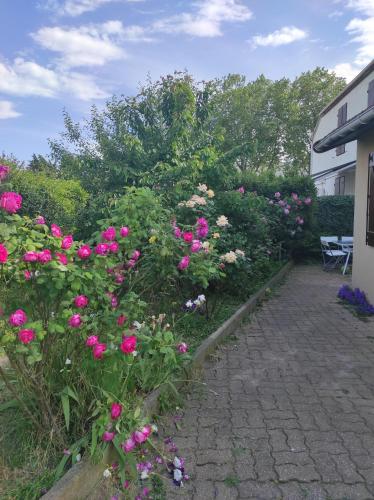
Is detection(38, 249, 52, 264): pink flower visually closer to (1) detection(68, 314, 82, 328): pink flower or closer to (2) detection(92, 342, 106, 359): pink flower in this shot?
(1) detection(68, 314, 82, 328): pink flower

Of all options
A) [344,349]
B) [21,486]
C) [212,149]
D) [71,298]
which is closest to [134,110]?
[212,149]

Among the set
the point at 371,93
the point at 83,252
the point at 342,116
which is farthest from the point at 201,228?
the point at 342,116

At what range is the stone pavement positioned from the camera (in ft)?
8.34

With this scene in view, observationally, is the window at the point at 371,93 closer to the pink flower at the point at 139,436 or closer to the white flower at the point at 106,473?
the pink flower at the point at 139,436

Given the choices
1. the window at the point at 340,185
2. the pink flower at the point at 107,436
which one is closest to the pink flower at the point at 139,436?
the pink flower at the point at 107,436

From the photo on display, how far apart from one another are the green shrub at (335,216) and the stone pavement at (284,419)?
8.80 m

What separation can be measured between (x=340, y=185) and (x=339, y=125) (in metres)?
5.25

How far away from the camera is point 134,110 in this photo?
802 centimetres

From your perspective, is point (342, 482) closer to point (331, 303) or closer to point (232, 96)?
point (331, 303)

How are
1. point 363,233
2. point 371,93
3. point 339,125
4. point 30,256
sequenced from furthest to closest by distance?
1. point 339,125
2. point 371,93
3. point 363,233
4. point 30,256

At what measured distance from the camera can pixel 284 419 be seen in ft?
10.9

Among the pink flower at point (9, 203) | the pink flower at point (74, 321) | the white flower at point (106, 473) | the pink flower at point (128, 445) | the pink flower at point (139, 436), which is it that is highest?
the pink flower at point (9, 203)

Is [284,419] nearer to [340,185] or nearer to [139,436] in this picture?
[139,436]

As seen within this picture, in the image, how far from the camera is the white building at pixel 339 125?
17656mm
